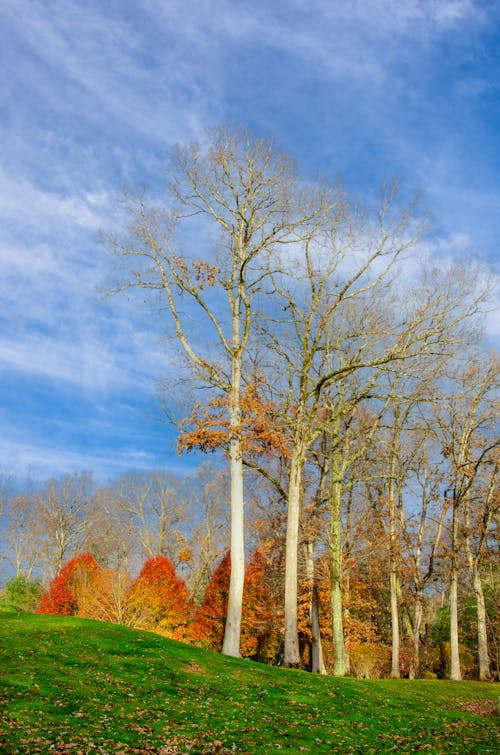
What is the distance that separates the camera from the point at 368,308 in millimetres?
22734

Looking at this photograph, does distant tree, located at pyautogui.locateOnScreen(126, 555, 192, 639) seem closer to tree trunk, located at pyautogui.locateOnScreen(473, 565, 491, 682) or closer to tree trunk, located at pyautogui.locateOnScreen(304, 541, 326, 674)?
tree trunk, located at pyautogui.locateOnScreen(304, 541, 326, 674)

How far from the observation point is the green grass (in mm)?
7934

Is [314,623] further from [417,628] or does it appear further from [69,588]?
[69,588]

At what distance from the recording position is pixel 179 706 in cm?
976

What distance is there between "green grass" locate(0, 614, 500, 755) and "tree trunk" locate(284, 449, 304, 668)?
262 centimetres

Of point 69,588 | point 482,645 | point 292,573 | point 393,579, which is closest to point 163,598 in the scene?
point 69,588

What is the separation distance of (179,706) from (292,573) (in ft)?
30.7

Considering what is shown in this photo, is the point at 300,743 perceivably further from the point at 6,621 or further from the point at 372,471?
the point at 372,471

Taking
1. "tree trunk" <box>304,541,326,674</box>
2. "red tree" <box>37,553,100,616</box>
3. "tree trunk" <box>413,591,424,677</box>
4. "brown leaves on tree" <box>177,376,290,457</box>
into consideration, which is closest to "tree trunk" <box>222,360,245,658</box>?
"brown leaves on tree" <box>177,376,290,457</box>

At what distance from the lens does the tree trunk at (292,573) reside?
17906 millimetres

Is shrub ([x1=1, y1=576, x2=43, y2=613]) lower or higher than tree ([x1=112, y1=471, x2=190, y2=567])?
lower

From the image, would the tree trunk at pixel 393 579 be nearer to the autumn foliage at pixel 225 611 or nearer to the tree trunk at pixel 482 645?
the tree trunk at pixel 482 645

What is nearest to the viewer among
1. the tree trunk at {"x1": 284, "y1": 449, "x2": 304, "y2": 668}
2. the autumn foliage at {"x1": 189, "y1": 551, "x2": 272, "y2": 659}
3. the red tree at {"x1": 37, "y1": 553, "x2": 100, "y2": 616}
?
the tree trunk at {"x1": 284, "y1": 449, "x2": 304, "y2": 668}

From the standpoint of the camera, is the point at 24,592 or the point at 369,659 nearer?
the point at 369,659
